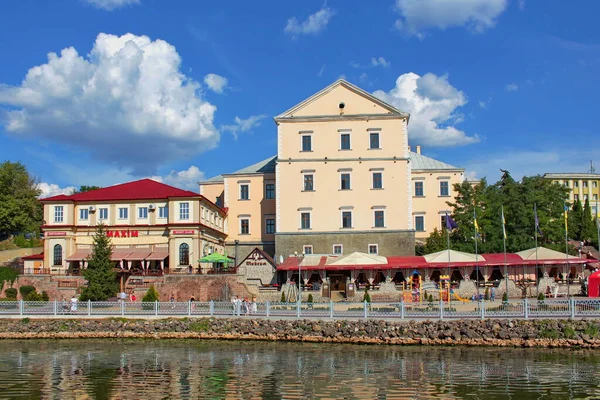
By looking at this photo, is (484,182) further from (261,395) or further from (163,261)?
(261,395)

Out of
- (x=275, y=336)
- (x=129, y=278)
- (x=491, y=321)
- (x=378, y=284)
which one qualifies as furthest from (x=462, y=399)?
(x=129, y=278)

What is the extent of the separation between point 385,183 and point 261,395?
1344 inches

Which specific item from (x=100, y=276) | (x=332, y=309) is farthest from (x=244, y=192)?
(x=332, y=309)

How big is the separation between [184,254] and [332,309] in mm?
21168

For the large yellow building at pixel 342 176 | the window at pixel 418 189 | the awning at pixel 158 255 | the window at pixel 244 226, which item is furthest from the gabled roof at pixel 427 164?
the awning at pixel 158 255

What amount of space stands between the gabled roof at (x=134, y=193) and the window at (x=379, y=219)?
50.6 feet

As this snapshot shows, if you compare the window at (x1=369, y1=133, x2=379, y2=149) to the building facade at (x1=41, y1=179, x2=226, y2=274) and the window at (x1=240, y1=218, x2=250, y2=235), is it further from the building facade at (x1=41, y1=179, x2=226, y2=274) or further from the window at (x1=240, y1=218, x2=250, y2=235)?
the building facade at (x1=41, y1=179, x2=226, y2=274)

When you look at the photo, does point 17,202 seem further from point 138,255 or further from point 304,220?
point 304,220

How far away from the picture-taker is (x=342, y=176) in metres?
51.2

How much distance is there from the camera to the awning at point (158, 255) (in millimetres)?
47625

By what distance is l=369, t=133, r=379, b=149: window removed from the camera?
5112cm

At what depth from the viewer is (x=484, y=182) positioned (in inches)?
2354

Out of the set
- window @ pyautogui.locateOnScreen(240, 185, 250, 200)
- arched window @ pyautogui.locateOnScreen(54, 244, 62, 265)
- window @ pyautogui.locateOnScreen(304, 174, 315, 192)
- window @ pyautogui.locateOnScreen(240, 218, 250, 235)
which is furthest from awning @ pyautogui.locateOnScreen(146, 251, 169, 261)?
window @ pyautogui.locateOnScreen(304, 174, 315, 192)

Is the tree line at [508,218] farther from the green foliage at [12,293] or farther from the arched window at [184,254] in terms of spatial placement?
the green foliage at [12,293]
